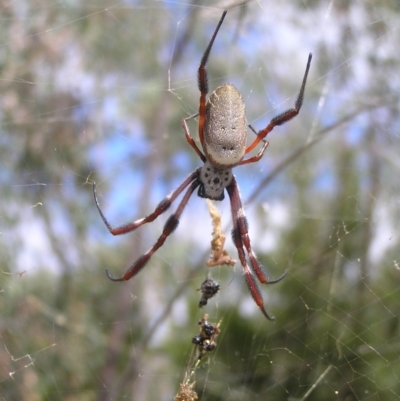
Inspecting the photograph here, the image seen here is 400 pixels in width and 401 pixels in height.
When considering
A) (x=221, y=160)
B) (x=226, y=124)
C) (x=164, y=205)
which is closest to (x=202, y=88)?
(x=226, y=124)

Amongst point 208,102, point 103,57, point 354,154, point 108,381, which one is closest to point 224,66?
point 103,57

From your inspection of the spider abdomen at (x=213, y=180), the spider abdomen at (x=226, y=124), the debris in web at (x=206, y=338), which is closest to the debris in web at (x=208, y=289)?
the debris in web at (x=206, y=338)

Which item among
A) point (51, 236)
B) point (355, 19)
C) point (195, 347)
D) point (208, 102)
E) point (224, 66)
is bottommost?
point (195, 347)

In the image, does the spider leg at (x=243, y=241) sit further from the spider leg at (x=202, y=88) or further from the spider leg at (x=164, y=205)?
the spider leg at (x=202, y=88)

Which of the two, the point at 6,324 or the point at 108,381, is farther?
the point at 108,381

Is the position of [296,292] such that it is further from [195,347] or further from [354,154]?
[195,347]

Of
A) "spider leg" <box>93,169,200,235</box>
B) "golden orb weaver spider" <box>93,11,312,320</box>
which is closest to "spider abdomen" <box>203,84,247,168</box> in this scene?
"golden orb weaver spider" <box>93,11,312,320</box>
